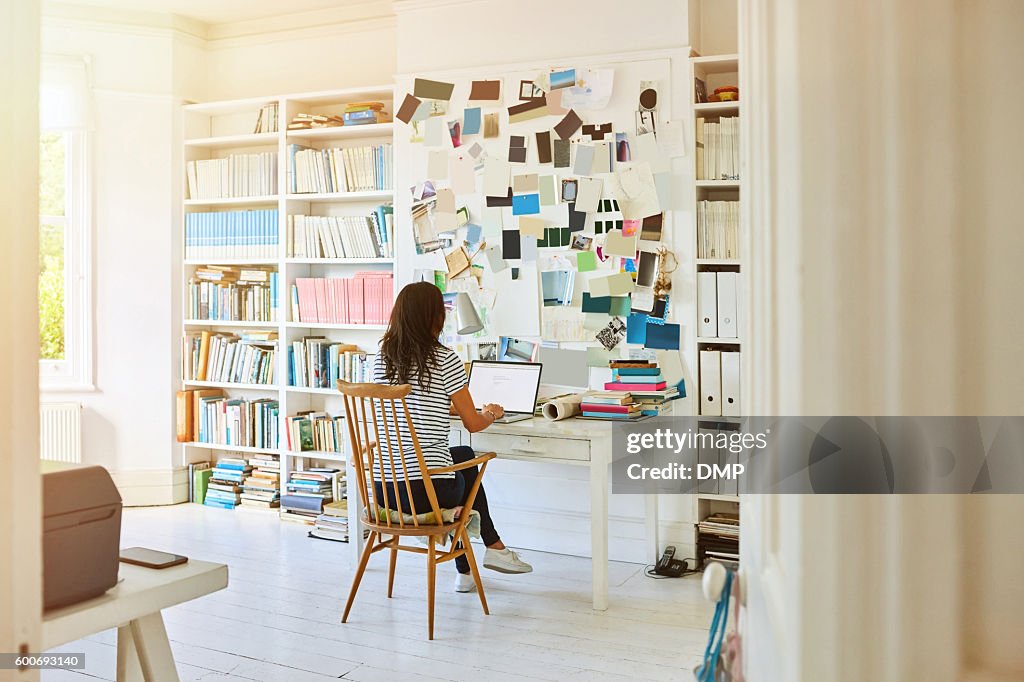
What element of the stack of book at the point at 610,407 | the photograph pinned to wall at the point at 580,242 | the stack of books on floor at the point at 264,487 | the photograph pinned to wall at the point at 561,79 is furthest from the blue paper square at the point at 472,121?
the stack of books on floor at the point at 264,487

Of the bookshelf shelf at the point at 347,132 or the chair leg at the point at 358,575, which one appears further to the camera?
the bookshelf shelf at the point at 347,132

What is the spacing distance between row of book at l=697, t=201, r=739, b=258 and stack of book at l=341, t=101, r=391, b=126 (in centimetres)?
187

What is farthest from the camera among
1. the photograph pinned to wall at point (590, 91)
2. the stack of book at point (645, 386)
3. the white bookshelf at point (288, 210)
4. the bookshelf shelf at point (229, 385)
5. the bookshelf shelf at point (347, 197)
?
the bookshelf shelf at point (229, 385)

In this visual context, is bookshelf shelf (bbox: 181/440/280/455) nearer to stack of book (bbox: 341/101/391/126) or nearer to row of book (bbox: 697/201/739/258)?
stack of book (bbox: 341/101/391/126)

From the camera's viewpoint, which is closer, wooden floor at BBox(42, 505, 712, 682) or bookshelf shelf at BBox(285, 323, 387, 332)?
wooden floor at BBox(42, 505, 712, 682)

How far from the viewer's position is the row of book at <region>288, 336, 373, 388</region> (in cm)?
480

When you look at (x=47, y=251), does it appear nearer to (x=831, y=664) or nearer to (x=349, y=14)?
(x=349, y=14)

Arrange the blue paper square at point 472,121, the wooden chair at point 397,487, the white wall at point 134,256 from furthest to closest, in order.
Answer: the white wall at point 134,256 → the blue paper square at point 472,121 → the wooden chair at point 397,487

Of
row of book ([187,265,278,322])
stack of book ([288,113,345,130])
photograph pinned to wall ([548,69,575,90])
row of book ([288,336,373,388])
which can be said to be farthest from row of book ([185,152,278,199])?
photograph pinned to wall ([548,69,575,90])

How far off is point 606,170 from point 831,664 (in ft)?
12.0

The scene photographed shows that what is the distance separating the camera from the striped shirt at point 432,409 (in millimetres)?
3305

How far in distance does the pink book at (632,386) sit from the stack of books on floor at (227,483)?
252cm

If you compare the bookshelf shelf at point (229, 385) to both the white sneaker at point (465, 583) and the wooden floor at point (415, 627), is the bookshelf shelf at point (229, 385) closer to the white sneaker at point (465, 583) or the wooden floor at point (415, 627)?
the wooden floor at point (415, 627)

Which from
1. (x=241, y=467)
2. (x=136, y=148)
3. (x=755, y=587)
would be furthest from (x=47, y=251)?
(x=755, y=587)
